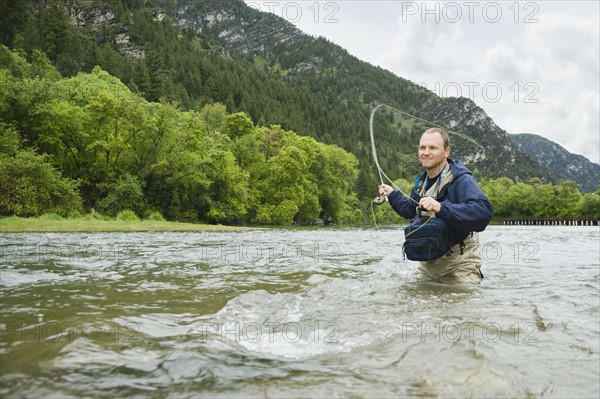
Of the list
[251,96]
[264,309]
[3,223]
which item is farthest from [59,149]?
[251,96]

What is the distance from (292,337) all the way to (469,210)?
3333 millimetres

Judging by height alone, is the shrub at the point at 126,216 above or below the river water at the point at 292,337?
above

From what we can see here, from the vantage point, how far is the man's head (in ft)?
22.8

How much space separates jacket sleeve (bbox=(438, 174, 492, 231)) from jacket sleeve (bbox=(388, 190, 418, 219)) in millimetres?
1125

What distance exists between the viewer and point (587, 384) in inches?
121

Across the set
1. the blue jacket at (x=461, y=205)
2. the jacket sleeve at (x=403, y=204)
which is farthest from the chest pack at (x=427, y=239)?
the jacket sleeve at (x=403, y=204)

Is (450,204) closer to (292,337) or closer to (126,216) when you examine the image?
(292,337)

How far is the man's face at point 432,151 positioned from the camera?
696 centimetres

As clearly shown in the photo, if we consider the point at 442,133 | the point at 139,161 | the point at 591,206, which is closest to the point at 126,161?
the point at 139,161

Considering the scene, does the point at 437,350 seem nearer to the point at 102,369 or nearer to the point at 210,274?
the point at 102,369

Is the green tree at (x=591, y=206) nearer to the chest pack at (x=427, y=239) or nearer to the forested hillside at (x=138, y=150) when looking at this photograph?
the forested hillside at (x=138, y=150)

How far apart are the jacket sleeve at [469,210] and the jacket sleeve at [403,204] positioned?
112cm

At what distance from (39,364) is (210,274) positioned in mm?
5861

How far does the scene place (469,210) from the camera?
20.1 ft
